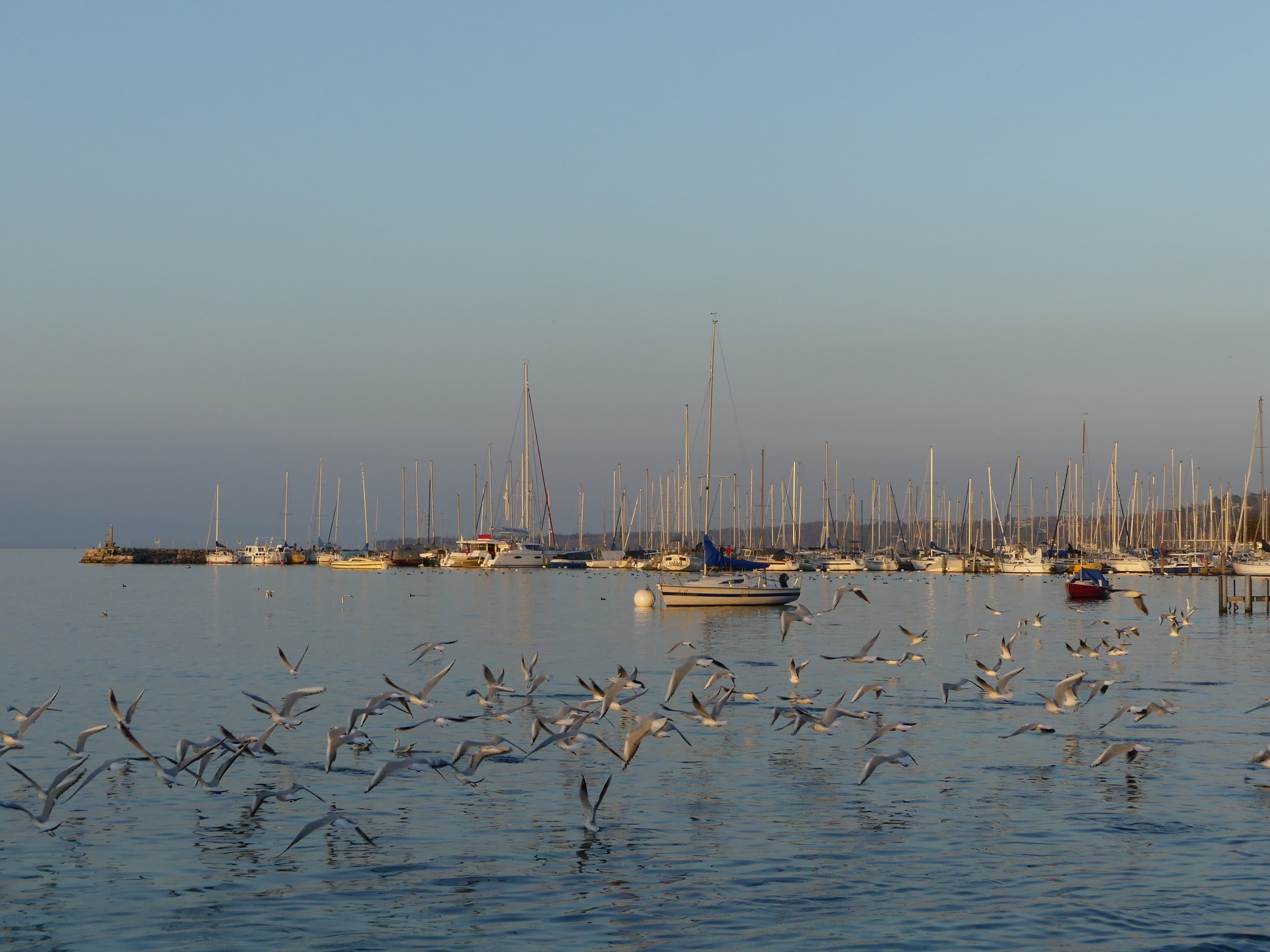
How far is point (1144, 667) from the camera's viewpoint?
43062 millimetres

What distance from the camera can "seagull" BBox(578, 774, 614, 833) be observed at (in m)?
17.4

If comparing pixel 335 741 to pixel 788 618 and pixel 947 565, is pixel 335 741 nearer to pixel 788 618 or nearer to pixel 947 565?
pixel 788 618

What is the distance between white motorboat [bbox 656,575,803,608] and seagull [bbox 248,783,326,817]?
44489 mm

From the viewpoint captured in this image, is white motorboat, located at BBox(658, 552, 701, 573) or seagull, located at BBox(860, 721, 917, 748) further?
white motorboat, located at BBox(658, 552, 701, 573)

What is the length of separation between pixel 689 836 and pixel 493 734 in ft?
32.2

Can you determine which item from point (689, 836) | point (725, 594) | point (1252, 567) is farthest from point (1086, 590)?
point (689, 836)

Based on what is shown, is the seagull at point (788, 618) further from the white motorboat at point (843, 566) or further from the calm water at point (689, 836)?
the white motorboat at point (843, 566)

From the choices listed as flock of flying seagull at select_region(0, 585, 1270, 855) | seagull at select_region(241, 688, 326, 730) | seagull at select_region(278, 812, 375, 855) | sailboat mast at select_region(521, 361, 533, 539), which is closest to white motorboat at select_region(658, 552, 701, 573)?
sailboat mast at select_region(521, 361, 533, 539)

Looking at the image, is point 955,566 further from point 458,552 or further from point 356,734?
point 356,734

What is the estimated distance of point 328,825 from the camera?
17.8 m

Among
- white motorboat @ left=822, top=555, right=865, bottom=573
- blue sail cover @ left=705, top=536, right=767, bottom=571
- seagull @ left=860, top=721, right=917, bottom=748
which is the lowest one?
seagull @ left=860, top=721, right=917, bottom=748

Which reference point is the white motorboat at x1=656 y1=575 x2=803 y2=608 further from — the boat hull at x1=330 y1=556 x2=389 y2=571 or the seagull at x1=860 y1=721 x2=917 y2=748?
the boat hull at x1=330 y1=556 x2=389 y2=571

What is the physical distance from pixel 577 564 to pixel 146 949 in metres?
158

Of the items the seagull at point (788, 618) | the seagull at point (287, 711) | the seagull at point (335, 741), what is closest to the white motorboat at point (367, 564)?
the seagull at point (788, 618)
